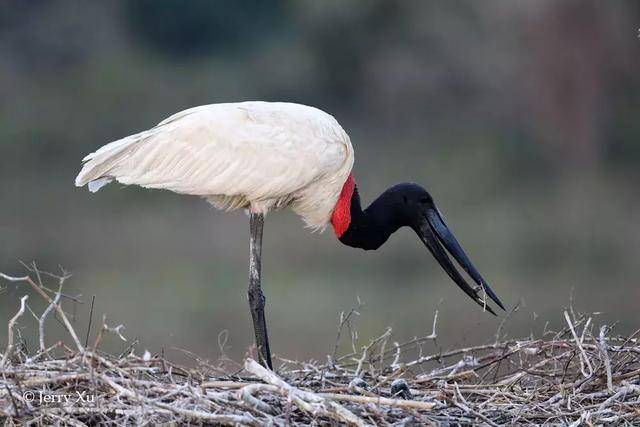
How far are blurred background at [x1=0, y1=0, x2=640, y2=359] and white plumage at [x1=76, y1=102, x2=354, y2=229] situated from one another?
18.3ft

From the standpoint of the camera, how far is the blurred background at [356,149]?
49.7 feet

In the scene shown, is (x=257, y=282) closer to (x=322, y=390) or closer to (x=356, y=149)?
(x=322, y=390)

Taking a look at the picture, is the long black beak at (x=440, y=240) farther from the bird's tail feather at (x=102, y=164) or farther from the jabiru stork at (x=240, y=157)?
the bird's tail feather at (x=102, y=164)

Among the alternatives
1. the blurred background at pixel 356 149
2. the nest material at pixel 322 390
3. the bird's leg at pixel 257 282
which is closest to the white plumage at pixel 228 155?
the bird's leg at pixel 257 282

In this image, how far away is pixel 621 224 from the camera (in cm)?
1844

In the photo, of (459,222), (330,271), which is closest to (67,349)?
(330,271)

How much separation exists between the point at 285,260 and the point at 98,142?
3.65 m

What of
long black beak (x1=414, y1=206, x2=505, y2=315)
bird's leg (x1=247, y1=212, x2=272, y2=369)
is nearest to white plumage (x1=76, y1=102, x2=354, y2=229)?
bird's leg (x1=247, y1=212, x2=272, y2=369)

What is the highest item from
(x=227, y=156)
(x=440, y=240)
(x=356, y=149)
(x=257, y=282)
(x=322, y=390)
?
(x=356, y=149)

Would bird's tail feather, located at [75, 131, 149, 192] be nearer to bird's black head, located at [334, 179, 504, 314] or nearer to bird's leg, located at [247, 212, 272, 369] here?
bird's leg, located at [247, 212, 272, 369]

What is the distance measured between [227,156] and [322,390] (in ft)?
5.21

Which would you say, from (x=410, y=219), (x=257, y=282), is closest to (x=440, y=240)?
(x=410, y=219)

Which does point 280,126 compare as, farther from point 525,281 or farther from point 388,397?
point 525,281

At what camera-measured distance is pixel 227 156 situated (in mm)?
7699
